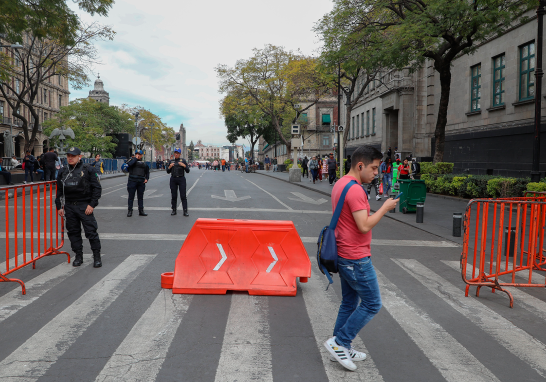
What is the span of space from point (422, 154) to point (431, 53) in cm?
1397

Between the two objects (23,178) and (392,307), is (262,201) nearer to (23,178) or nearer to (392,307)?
(392,307)

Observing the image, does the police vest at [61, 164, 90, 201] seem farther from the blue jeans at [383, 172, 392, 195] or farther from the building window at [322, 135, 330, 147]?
the building window at [322, 135, 330, 147]

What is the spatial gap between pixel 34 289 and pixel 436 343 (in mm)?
4741

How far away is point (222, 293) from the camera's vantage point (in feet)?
18.3

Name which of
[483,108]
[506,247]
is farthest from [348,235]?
[483,108]

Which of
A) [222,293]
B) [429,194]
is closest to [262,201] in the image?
[429,194]

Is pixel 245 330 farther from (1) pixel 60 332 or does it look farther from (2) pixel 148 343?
(1) pixel 60 332

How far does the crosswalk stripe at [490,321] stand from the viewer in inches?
156

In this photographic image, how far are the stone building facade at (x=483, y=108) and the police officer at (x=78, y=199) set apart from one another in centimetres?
1710

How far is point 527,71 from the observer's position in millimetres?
19547

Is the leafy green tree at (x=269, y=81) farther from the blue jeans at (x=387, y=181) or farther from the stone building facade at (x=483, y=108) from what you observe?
the blue jeans at (x=387, y=181)

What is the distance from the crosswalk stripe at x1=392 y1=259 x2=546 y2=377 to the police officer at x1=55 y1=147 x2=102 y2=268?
486cm

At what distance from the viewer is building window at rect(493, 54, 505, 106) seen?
70.6 feet

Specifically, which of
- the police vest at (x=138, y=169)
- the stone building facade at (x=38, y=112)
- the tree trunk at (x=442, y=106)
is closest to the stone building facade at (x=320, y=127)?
the stone building facade at (x=38, y=112)
